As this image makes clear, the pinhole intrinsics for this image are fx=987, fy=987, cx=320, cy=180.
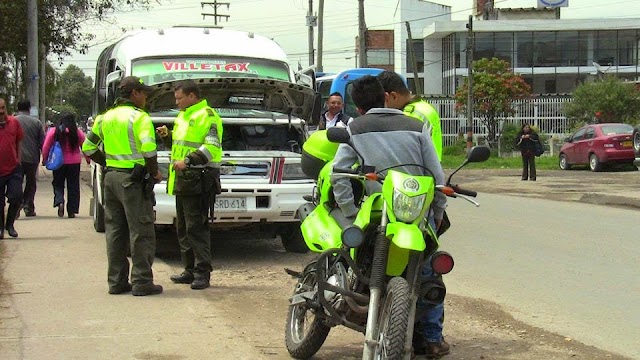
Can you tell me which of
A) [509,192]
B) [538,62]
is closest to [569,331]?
[509,192]

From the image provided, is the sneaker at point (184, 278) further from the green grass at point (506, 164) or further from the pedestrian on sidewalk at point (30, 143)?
the green grass at point (506, 164)

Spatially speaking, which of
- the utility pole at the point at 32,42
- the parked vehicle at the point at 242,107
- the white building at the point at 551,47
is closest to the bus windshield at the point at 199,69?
the parked vehicle at the point at 242,107

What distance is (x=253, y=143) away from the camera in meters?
11.3

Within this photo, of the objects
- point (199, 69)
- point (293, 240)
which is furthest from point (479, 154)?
point (199, 69)

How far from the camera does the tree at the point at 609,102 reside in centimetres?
4503

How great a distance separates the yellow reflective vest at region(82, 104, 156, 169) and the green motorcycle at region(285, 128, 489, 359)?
8.83 feet

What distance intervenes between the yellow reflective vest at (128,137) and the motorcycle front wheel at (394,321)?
12.4 ft

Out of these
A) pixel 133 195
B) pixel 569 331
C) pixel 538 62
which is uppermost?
pixel 538 62

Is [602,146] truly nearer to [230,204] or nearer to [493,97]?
[493,97]

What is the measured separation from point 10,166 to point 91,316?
5.30m

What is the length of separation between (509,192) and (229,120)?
1229 centimetres

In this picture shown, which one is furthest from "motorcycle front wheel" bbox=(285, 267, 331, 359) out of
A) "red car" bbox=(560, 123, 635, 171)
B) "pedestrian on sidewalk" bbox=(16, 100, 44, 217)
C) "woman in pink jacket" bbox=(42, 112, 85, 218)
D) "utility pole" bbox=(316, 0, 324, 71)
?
"utility pole" bbox=(316, 0, 324, 71)

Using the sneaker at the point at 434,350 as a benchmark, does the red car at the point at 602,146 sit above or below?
above

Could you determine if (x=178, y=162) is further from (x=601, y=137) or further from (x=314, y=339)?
(x=601, y=137)
